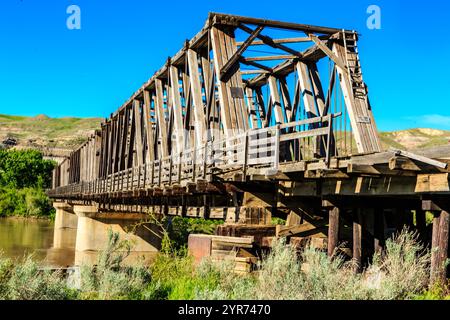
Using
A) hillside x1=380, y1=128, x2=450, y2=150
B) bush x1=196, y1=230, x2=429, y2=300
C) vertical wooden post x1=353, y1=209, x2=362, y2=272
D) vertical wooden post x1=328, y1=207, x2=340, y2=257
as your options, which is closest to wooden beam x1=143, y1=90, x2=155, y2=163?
vertical wooden post x1=353, y1=209, x2=362, y2=272

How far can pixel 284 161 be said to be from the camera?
68.4 ft

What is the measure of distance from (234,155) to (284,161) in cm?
635

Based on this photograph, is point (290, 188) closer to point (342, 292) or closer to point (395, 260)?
point (395, 260)

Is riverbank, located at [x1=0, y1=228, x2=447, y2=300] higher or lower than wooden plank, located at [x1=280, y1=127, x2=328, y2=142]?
lower

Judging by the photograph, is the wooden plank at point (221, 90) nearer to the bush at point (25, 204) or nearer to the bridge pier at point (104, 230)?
the bridge pier at point (104, 230)

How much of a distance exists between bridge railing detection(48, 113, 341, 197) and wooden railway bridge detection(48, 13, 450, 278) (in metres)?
0.05

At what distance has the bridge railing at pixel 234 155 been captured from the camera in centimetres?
1261

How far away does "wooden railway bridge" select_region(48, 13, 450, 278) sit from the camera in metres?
10.9

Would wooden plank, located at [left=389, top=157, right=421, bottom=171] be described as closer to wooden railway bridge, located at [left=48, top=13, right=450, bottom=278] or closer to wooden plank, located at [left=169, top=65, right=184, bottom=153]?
wooden railway bridge, located at [left=48, top=13, right=450, bottom=278]

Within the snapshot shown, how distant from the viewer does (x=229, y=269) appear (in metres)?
12.2

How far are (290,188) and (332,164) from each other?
328 centimetres

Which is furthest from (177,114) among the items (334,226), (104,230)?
(104,230)

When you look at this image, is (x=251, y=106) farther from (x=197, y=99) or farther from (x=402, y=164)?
(x=402, y=164)
